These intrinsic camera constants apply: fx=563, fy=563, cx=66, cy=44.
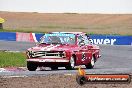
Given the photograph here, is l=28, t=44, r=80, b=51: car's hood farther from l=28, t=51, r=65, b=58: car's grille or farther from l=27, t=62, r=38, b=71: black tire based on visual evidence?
l=27, t=62, r=38, b=71: black tire

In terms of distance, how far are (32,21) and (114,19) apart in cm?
1235

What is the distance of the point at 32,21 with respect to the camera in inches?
3108

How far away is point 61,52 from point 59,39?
1.06 m

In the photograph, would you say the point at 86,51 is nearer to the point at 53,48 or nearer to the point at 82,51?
the point at 82,51

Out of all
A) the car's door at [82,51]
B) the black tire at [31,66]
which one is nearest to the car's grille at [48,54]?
the black tire at [31,66]

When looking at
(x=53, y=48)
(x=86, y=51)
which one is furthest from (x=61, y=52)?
(x=86, y=51)

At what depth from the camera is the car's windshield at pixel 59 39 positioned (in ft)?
67.1

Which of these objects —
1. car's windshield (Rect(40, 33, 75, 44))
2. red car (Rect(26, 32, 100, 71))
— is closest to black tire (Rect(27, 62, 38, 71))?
red car (Rect(26, 32, 100, 71))

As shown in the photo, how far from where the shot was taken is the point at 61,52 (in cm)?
1961

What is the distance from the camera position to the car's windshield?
20462 mm
